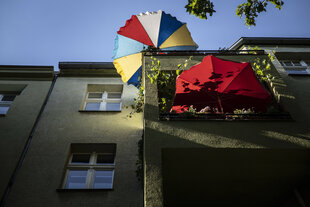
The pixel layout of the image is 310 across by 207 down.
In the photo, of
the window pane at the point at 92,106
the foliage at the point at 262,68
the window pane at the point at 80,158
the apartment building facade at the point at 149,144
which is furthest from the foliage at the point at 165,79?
the window pane at the point at 92,106

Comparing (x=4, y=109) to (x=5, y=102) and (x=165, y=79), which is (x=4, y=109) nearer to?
(x=5, y=102)

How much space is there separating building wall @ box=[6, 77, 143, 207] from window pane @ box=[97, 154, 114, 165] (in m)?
0.40

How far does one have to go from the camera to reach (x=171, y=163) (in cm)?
446

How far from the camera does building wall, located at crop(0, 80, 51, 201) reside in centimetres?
657

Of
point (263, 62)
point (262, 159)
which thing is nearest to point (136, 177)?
point (262, 159)

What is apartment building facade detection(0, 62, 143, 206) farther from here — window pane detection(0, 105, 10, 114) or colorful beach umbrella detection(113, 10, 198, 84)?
colorful beach umbrella detection(113, 10, 198, 84)

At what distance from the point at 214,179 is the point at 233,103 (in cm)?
203

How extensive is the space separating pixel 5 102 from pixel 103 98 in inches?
141

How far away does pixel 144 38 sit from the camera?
8539 millimetres

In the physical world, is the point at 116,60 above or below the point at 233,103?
above

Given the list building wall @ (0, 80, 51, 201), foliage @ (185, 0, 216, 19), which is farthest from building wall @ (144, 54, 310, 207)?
building wall @ (0, 80, 51, 201)

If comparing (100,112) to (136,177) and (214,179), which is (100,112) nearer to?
(136,177)

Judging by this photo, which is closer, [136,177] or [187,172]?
[187,172]

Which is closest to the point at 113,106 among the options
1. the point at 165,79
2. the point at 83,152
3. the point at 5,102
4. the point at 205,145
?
the point at 83,152
